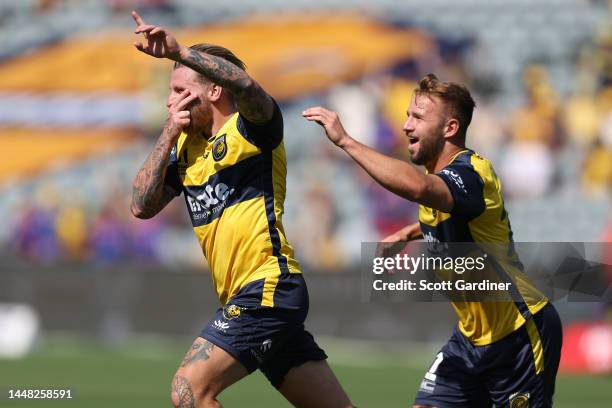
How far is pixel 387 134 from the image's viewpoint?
68.4ft

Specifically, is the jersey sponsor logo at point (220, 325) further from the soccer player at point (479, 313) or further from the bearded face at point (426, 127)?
the bearded face at point (426, 127)

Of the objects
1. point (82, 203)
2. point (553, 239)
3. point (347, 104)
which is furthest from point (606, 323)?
point (82, 203)

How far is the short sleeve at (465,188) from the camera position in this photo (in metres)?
6.23

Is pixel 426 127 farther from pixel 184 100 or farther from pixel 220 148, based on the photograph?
pixel 184 100

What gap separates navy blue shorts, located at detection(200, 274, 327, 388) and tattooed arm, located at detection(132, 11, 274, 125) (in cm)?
98

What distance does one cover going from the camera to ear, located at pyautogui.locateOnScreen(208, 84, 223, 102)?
686 cm

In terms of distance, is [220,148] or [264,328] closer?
[264,328]

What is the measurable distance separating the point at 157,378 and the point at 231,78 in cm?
834

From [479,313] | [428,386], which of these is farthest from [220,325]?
[479,313]

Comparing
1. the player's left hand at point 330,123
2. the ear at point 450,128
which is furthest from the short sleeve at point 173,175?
the ear at point 450,128

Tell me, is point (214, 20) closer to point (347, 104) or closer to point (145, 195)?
point (347, 104)

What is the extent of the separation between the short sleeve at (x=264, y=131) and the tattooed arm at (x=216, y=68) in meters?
0.10

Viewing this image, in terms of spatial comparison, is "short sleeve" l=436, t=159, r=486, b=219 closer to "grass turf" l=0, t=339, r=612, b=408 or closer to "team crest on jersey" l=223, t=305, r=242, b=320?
"team crest on jersey" l=223, t=305, r=242, b=320

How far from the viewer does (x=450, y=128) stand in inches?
264
